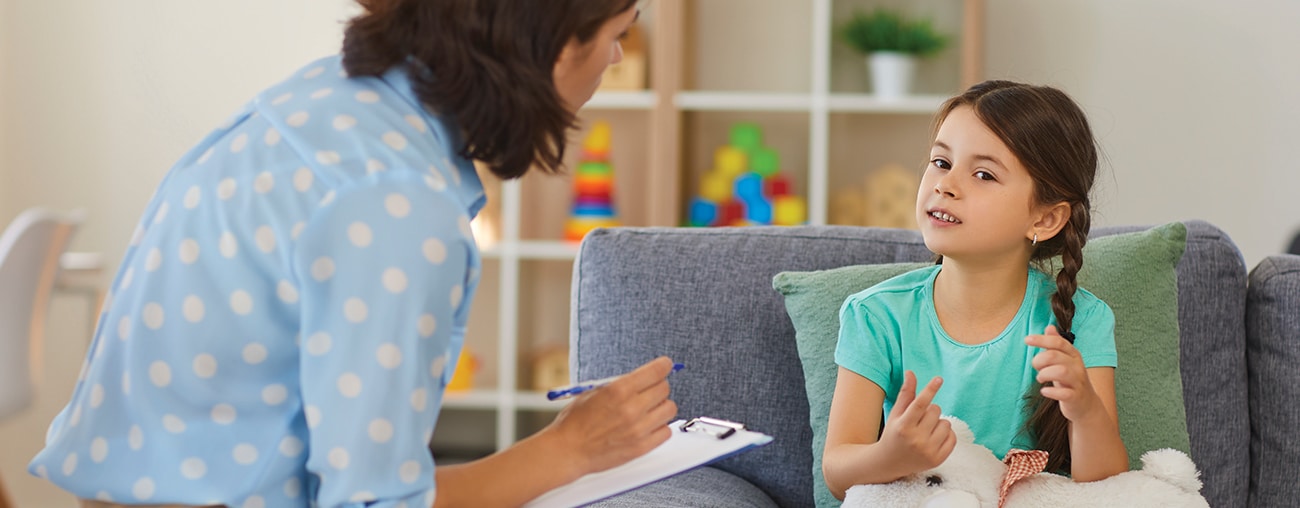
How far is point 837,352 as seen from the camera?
1.33 metres

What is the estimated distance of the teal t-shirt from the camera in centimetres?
131

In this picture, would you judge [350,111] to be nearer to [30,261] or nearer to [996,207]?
[996,207]

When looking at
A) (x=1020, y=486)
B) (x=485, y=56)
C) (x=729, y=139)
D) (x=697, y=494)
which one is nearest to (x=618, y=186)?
(x=729, y=139)

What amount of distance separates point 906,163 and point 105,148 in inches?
93.7

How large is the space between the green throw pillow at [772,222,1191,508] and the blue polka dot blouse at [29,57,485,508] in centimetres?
68

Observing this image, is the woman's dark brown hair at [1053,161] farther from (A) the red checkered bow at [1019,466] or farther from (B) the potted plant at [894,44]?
(B) the potted plant at [894,44]

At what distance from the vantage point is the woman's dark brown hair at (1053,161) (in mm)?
1292

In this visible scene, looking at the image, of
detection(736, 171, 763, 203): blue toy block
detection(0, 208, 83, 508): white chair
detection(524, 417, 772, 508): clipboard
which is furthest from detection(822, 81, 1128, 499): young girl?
detection(736, 171, 763, 203): blue toy block

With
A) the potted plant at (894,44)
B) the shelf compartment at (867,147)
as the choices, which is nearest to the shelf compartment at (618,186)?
the shelf compartment at (867,147)

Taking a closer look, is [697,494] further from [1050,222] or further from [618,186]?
[618,186]

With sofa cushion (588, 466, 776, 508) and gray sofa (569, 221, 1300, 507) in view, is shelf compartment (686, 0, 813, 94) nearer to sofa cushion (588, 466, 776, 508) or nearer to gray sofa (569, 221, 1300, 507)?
gray sofa (569, 221, 1300, 507)

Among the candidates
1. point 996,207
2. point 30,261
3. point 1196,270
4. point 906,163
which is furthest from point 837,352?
point 906,163

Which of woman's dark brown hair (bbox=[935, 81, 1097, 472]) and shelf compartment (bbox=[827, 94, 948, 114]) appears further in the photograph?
shelf compartment (bbox=[827, 94, 948, 114])

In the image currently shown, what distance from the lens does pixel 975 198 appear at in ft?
4.19
